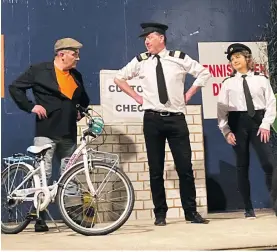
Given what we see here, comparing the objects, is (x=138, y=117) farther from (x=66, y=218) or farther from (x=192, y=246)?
(x=192, y=246)

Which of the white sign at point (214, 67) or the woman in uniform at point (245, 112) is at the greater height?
the white sign at point (214, 67)

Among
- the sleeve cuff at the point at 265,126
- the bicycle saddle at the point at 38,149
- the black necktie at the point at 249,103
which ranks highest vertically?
the black necktie at the point at 249,103

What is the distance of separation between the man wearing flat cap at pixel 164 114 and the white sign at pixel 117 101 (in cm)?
64

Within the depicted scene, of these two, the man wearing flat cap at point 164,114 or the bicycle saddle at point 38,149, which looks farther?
the man wearing flat cap at point 164,114

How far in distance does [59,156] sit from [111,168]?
58cm

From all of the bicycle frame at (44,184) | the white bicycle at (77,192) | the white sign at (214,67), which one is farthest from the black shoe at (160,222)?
the white sign at (214,67)

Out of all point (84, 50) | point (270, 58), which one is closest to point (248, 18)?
point (270, 58)

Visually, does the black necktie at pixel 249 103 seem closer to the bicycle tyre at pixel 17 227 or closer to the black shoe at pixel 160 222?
the black shoe at pixel 160 222

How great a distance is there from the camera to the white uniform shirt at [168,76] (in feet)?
11.9

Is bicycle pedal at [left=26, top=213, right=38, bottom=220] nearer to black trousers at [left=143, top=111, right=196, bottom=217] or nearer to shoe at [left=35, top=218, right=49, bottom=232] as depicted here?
A: shoe at [left=35, top=218, right=49, bottom=232]

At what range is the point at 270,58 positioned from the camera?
185 inches

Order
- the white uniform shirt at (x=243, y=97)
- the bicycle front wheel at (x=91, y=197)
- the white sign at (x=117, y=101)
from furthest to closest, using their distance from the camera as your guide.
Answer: the white sign at (x=117, y=101), the white uniform shirt at (x=243, y=97), the bicycle front wheel at (x=91, y=197)

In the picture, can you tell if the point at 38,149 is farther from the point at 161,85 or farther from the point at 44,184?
the point at 161,85

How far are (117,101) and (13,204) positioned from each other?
128 cm
